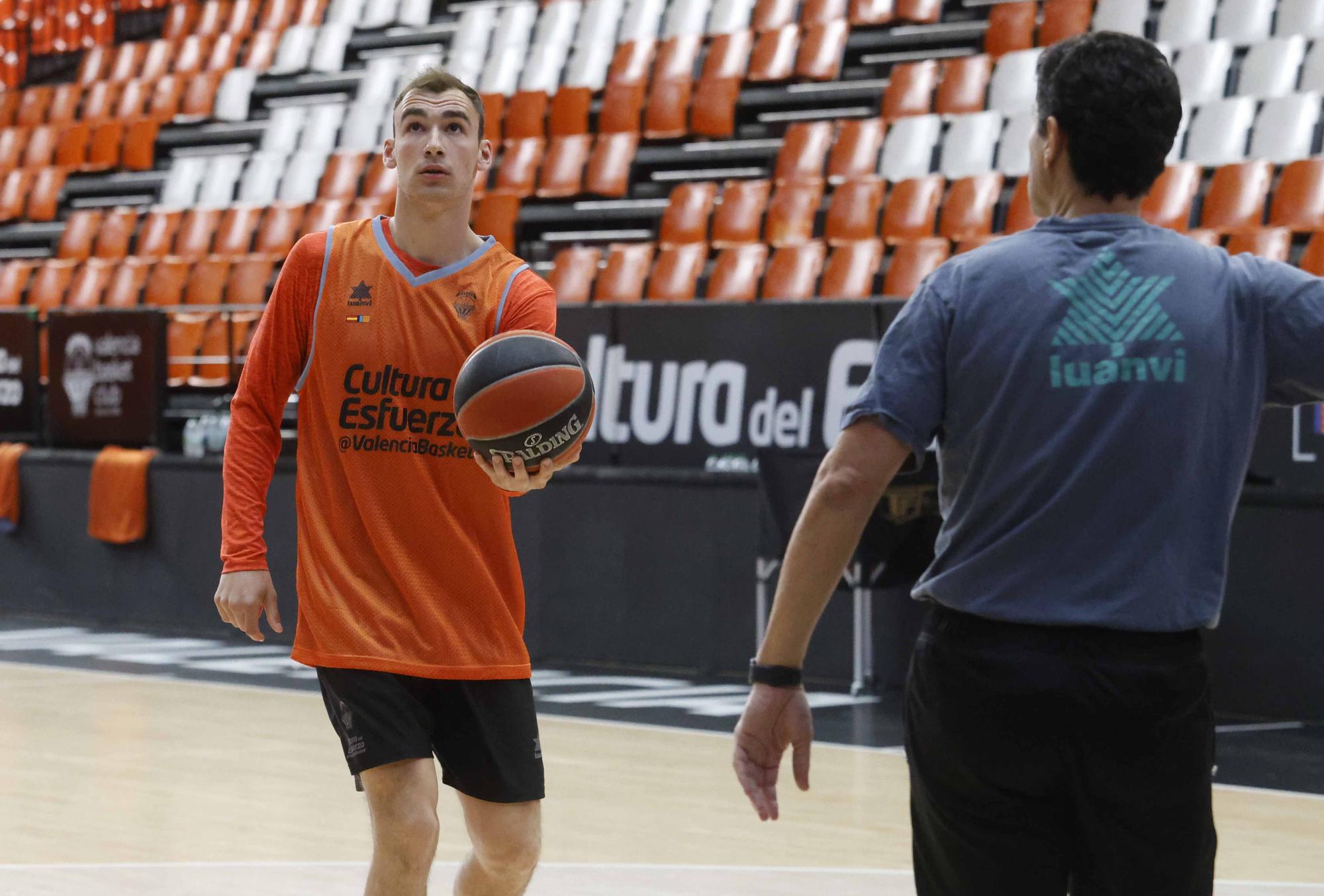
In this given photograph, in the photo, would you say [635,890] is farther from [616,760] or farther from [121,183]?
[121,183]

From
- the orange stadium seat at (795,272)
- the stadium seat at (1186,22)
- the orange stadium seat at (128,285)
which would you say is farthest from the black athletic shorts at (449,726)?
the orange stadium seat at (128,285)

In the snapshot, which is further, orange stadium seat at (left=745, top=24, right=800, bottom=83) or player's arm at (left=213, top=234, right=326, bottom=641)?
orange stadium seat at (left=745, top=24, right=800, bottom=83)

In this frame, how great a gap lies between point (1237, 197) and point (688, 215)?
360 cm

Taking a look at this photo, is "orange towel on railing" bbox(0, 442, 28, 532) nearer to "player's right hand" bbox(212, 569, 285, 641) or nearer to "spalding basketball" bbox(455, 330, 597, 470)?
"player's right hand" bbox(212, 569, 285, 641)

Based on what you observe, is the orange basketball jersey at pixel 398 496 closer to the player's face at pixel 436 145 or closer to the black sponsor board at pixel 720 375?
the player's face at pixel 436 145

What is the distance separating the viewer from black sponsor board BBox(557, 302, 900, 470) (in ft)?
29.1

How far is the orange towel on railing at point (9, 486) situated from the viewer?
11758 mm

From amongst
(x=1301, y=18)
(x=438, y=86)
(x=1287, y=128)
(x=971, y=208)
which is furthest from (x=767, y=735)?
(x=1301, y=18)

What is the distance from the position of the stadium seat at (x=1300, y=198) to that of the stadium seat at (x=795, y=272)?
252cm

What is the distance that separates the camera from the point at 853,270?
1116 cm

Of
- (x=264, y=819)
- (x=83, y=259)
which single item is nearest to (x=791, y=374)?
(x=264, y=819)

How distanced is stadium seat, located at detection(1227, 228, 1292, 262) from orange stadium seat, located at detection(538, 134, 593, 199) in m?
5.12

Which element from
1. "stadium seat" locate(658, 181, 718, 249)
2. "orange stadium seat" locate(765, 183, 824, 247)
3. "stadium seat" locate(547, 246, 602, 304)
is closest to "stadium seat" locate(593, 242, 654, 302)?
"stadium seat" locate(547, 246, 602, 304)

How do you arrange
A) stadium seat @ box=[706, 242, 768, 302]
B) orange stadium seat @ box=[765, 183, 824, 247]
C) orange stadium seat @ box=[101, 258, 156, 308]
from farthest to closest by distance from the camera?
orange stadium seat @ box=[101, 258, 156, 308] < orange stadium seat @ box=[765, 183, 824, 247] < stadium seat @ box=[706, 242, 768, 302]
